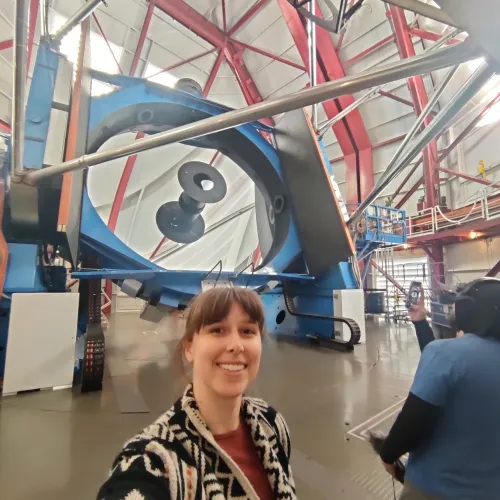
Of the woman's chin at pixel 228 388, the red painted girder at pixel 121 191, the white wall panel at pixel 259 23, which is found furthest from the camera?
the white wall panel at pixel 259 23

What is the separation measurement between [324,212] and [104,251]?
258 cm

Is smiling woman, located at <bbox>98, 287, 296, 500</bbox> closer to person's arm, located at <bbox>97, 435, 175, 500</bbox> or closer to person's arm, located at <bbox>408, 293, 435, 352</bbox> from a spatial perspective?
person's arm, located at <bbox>97, 435, 175, 500</bbox>

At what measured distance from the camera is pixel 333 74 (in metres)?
7.95

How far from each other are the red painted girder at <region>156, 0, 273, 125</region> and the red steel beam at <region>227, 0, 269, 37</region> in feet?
0.92

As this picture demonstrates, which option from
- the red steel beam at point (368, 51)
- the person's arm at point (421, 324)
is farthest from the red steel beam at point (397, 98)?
the person's arm at point (421, 324)

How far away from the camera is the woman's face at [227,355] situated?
65 centimetres

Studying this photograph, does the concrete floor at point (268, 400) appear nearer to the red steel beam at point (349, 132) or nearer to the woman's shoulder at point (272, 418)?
the woman's shoulder at point (272, 418)

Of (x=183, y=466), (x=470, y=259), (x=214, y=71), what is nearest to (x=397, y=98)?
(x=470, y=259)

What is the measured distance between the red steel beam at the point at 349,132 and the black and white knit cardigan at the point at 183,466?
8737mm

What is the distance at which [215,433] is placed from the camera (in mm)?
656

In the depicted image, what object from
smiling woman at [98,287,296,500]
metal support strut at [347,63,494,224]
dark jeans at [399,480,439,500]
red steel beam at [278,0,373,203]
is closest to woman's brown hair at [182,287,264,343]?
smiling woman at [98,287,296,500]

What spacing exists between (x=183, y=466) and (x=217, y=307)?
31 centimetres

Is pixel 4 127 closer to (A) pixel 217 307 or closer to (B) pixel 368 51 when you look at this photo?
(A) pixel 217 307

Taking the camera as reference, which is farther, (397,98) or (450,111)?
(397,98)
